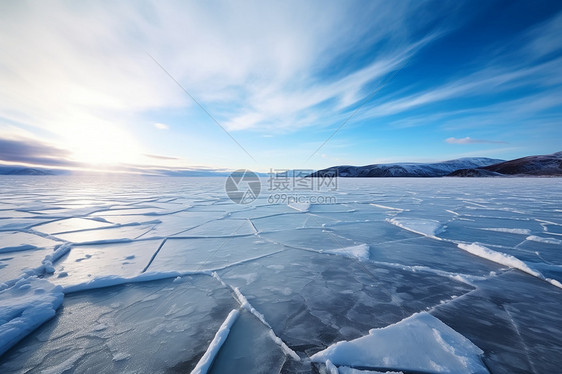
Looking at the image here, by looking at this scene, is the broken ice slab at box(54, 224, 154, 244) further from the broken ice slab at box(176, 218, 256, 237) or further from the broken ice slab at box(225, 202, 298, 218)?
the broken ice slab at box(225, 202, 298, 218)

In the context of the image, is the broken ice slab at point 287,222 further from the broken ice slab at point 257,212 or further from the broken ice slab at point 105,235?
the broken ice slab at point 105,235

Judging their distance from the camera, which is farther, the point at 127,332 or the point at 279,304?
the point at 279,304

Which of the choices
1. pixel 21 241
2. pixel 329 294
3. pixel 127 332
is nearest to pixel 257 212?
pixel 21 241

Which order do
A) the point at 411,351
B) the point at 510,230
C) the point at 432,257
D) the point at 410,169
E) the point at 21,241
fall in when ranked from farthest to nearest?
1. the point at 410,169
2. the point at 510,230
3. the point at 21,241
4. the point at 432,257
5. the point at 411,351

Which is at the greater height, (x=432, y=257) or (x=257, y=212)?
(x=432, y=257)

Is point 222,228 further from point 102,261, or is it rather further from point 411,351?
point 411,351

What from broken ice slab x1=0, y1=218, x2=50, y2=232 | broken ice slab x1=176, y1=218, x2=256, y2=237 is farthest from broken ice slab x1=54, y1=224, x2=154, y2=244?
broken ice slab x1=0, y1=218, x2=50, y2=232

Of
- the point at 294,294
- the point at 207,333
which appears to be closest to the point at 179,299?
the point at 207,333
